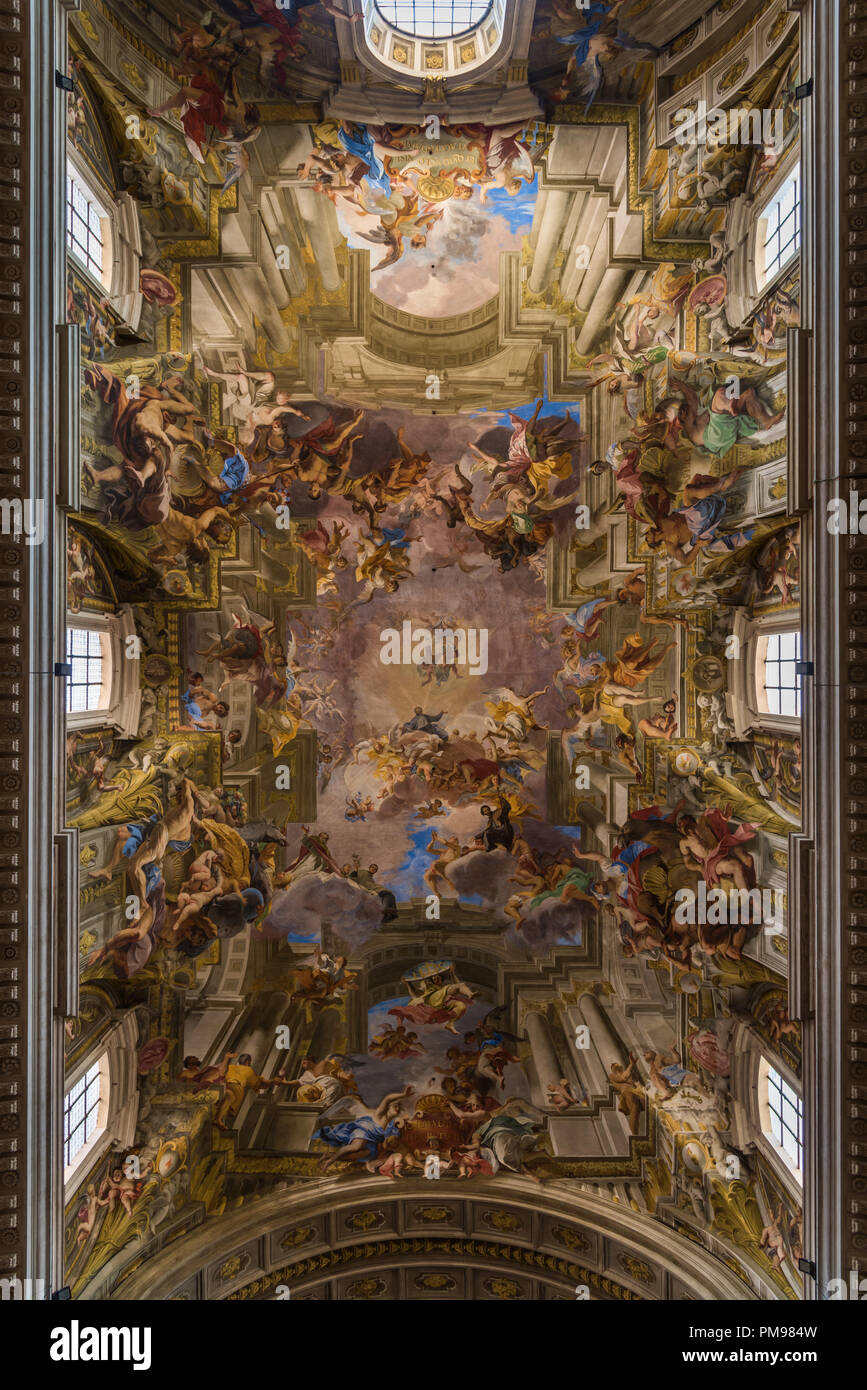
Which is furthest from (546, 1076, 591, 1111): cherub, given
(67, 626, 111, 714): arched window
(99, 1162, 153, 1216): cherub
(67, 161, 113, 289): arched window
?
(67, 161, 113, 289): arched window

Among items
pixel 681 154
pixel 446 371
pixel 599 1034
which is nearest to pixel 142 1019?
pixel 599 1034

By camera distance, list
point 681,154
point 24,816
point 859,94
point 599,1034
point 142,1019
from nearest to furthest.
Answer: point 859,94
point 24,816
point 681,154
point 142,1019
point 599,1034

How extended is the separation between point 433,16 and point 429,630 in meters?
8.71

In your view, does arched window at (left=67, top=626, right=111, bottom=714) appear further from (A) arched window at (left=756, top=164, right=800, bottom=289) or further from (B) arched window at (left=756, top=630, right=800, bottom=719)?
(A) arched window at (left=756, top=164, right=800, bottom=289)

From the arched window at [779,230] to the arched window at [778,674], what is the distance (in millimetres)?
4670

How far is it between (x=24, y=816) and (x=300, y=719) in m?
5.01

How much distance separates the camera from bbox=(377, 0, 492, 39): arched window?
11336 mm

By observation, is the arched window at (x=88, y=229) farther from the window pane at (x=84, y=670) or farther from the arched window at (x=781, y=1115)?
the arched window at (x=781, y=1115)

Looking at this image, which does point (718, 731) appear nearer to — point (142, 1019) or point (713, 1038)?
point (713, 1038)

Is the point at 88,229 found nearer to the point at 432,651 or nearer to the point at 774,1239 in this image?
the point at 432,651

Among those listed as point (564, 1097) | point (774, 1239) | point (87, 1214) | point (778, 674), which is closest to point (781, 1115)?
point (774, 1239)

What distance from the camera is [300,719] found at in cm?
1329

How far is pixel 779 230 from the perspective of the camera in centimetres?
1036

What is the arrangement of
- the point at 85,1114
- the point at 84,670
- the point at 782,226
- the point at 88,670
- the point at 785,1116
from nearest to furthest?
the point at 782,226 < the point at 785,1116 < the point at 85,1114 < the point at 84,670 < the point at 88,670
